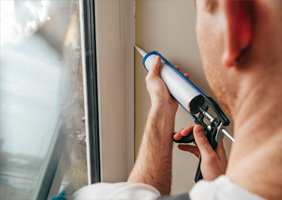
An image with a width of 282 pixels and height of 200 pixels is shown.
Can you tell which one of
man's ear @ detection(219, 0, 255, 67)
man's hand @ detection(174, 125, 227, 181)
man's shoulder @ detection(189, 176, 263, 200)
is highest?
man's ear @ detection(219, 0, 255, 67)

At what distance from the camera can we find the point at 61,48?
2.53 ft

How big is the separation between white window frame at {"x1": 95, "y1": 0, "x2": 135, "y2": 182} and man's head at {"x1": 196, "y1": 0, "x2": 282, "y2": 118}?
44 centimetres

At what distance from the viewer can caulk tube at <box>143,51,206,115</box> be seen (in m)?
0.74

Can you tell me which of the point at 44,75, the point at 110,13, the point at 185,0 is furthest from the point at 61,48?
the point at 185,0

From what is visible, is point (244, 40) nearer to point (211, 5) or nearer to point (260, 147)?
point (211, 5)

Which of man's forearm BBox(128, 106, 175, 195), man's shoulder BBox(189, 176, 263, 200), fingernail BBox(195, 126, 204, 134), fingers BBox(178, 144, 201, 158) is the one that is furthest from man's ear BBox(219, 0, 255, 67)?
fingers BBox(178, 144, 201, 158)

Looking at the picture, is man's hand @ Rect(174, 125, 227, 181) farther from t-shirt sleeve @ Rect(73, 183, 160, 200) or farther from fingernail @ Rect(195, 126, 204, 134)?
t-shirt sleeve @ Rect(73, 183, 160, 200)

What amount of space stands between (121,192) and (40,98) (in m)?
0.37

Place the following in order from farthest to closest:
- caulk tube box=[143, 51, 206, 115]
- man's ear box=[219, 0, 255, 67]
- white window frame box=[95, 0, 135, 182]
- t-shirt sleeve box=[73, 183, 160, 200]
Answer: white window frame box=[95, 0, 135, 182] < caulk tube box=[143, 51, 206, 115] < t-shirt sleeve box=[73, 183, 160, 200] < man's ear box=[219, 0, 255, 67]

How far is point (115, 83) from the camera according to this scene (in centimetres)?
94

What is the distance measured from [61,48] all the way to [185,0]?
469 millimetres

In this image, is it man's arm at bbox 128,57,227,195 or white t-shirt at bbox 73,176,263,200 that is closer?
white t-shirt at bbox 73,176,263,200

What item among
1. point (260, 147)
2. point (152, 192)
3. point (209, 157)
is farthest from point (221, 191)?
point (209, 157)

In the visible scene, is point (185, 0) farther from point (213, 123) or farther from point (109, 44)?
point (213, 123)
